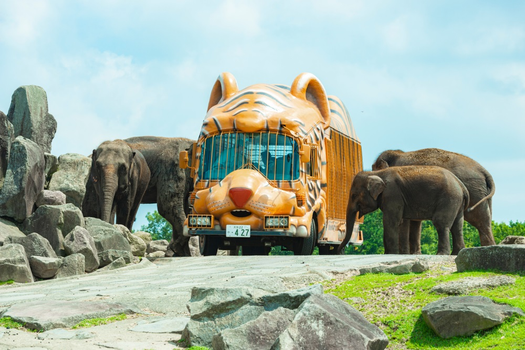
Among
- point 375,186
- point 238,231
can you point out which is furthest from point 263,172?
point 375,186

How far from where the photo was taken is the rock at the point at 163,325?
634 centimetres

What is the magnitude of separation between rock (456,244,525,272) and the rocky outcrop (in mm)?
2756

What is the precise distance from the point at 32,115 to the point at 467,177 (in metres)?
11.4

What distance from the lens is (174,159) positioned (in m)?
21.6

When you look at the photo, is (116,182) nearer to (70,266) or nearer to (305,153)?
(305,153)

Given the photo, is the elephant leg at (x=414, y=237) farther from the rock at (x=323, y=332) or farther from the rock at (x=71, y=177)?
the rock at (x=323, y=332)

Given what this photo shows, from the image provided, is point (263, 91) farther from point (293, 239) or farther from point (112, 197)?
point (112, 197)

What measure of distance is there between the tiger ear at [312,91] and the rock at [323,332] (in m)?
11.2

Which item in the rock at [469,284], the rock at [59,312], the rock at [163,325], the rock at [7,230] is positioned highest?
the rock at [7,230]

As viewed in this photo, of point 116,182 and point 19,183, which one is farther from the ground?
point 116,182

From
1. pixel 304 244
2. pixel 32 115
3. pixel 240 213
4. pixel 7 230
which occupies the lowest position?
pixel 304 244

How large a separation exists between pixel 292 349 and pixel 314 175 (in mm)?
10226

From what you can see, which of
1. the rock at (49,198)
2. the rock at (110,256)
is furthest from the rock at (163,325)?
the rock at (49,198)

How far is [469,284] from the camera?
23.9 ft
